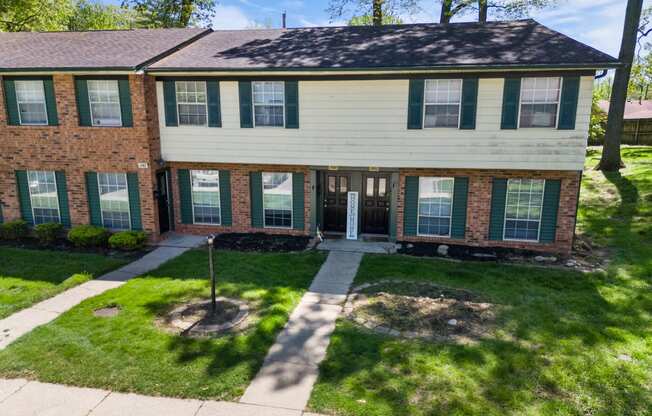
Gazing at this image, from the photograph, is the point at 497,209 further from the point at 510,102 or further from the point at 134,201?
the point at 134,201

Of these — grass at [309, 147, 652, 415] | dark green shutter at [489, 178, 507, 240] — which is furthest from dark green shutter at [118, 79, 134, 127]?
dark green shutter at [489, 178, 507, 240]

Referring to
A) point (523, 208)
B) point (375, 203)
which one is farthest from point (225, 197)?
point (523, 208)

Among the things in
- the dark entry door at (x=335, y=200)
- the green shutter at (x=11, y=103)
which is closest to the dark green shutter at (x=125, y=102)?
the green shutter at (x=11, y=103)

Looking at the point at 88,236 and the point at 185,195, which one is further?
the point at 185,195

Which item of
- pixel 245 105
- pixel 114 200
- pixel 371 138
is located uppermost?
pixel 245 105

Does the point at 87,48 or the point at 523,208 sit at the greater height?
the point at 87,48

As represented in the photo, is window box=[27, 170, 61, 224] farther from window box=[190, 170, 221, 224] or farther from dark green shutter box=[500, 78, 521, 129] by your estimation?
dark green shutter box=[500, 78, 521, 129]
